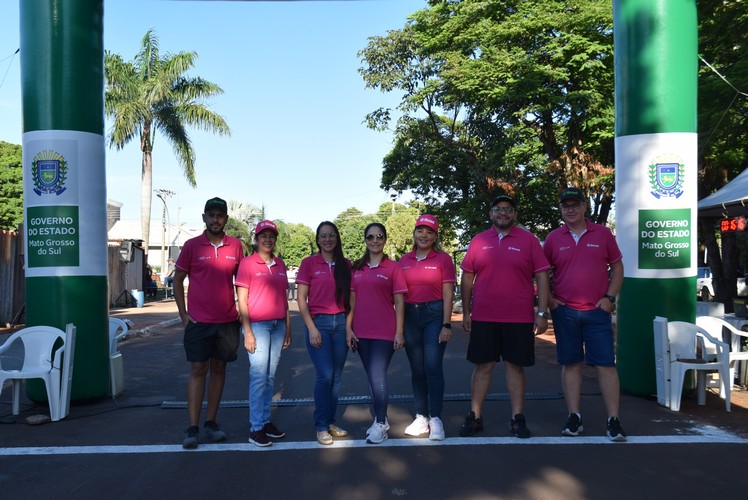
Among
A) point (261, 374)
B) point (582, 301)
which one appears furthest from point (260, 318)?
point (582, 301)

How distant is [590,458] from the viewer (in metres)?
5.01

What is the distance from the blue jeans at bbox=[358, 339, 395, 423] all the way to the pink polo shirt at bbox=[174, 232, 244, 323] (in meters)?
1.20

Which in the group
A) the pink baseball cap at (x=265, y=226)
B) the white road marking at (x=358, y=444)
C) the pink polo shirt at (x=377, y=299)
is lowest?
the white road marking at (x=358, y=444)

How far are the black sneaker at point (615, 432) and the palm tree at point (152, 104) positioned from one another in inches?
997

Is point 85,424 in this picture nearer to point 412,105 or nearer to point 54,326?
point 54,326

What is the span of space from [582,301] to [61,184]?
538 centimetres

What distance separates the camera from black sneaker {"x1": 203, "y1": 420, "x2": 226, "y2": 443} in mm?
5551

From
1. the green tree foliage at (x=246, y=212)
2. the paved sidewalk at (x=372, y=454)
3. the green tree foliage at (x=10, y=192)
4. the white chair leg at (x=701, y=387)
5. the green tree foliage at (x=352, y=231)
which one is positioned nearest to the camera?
the paved sidewalk at (x=372, y=454)

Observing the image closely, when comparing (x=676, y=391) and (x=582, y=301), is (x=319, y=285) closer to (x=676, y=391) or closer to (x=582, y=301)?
(x=582, y=301)

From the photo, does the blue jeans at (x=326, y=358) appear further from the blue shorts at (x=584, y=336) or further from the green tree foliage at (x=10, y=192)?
the green tree foliage at (x=10, y=192)

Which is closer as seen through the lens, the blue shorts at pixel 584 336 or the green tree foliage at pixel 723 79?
the blue shorts at pixel 584 336

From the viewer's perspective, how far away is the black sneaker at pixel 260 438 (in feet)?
17.6

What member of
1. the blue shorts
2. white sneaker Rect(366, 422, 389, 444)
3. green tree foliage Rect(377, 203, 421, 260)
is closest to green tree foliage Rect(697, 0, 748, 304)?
the blue shorts

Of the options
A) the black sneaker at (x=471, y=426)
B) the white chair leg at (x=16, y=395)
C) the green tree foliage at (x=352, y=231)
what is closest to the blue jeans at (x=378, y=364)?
the black sneaker at (x=471, y=426)
